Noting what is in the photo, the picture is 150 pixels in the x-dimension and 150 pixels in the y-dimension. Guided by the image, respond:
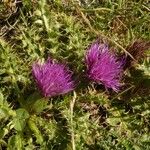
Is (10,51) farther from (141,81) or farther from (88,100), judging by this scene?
(141,81)

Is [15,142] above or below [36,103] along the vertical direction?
below

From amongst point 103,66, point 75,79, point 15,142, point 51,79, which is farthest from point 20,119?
point 103,66

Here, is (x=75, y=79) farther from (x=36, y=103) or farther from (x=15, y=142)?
(x=15, y=142)

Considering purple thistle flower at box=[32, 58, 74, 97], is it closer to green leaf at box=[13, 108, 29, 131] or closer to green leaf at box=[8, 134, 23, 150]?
green leaf at box=[13, 108, 29, 131]

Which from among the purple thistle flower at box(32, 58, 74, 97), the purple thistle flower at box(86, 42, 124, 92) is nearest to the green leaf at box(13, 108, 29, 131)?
the purple thistle flower at box(32, 58, 74, 97)

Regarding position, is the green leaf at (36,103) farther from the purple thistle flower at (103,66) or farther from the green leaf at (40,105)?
the purple thistle flower at (103,66)

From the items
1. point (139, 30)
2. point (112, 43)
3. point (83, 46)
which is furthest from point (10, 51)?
point (139, 30)
